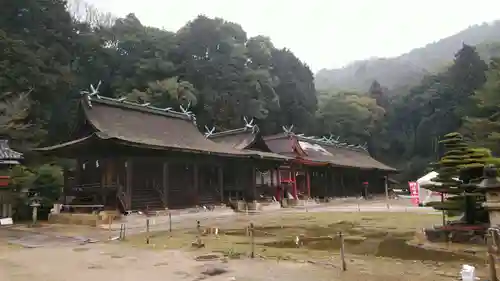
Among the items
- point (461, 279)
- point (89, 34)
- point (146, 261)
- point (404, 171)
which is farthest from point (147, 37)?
point (461, 279)

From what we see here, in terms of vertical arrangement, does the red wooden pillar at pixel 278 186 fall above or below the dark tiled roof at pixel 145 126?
below

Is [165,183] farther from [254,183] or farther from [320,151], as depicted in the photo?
[320,151]

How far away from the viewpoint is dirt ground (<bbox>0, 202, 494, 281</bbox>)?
755 cm

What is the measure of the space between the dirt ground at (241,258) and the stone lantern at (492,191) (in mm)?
913

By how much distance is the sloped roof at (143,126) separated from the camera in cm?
2198

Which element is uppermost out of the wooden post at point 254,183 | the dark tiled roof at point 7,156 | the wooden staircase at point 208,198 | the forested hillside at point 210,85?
the forested hillside at point 210,85

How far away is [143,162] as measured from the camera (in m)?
23.1

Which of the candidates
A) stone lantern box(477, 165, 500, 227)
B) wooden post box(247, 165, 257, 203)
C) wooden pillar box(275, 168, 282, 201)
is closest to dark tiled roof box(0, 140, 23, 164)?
wooden post box(247, 165, 257, 203)

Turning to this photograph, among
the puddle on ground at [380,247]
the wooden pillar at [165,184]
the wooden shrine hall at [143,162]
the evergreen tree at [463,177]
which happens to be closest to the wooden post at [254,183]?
the wooden shrine hall at [143,162]

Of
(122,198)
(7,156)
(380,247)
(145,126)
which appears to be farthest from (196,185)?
(380,247)

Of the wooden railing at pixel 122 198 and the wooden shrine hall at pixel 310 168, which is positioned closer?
the wooden railing at pixel 122 198

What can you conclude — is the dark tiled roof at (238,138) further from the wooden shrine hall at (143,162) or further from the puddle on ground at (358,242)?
the puddle on ground at (358,242)

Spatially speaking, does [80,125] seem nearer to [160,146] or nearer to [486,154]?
[160,146]

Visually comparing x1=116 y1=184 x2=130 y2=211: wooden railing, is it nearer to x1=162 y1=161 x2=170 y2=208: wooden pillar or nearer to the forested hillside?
x1=162 y1=161 x2=170 y2=208: wooden pillar
